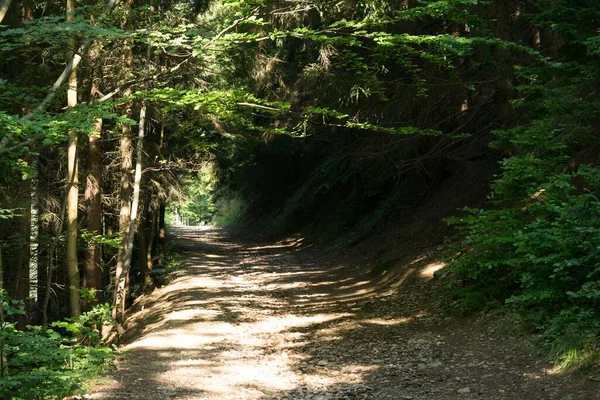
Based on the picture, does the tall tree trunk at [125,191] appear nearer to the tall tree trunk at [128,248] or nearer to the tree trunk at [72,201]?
the tall tree trunk at [128,248]

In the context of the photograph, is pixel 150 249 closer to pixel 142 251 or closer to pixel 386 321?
pixel 142 251

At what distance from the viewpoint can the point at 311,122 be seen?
14633mm

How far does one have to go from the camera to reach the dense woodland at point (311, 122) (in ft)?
24.2

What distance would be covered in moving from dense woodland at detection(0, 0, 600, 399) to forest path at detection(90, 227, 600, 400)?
2.26ft

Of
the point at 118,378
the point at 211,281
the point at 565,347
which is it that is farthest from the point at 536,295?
Answer: the point at 211,281

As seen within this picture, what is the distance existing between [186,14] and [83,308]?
8.33m

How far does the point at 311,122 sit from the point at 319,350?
6.56m

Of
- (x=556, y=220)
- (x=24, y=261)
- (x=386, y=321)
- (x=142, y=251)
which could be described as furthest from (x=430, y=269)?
(x=142, y=251)

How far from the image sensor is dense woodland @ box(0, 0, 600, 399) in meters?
7.38

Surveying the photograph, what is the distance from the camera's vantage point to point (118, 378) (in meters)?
7.60

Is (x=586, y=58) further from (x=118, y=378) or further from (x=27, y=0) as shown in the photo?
(x=27, y=0)

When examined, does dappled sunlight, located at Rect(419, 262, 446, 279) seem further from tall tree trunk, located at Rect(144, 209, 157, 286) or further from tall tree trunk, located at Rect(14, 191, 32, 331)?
tall tree trunk, located at Rect(144, 209, 157, 286)

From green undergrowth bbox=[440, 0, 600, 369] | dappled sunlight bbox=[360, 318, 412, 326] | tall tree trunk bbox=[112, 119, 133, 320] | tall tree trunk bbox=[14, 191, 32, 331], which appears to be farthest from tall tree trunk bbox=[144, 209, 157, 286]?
green undergrowth bbox=[440, 0, 600, 369]

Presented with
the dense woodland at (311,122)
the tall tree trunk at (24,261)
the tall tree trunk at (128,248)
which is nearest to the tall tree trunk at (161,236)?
the dense woodland at (311,122)
